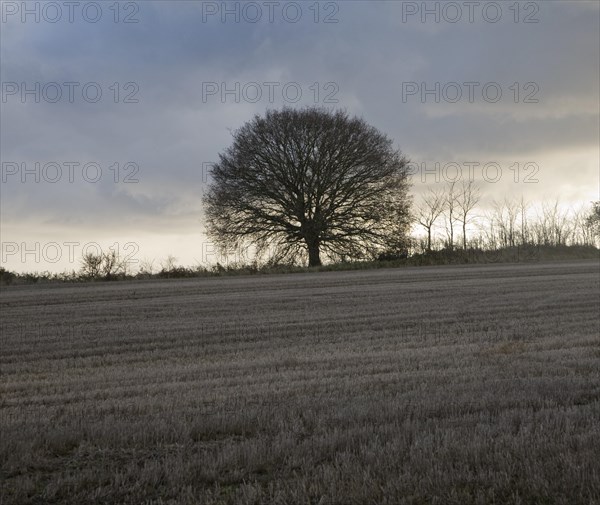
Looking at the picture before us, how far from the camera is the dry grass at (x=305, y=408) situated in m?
4.99

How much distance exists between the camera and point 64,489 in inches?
200

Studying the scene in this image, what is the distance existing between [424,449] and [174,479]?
6.58ft

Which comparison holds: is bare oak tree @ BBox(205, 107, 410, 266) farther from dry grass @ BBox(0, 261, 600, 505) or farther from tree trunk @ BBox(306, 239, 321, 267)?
dry grass @ BBox(0, 261, 600, 505)

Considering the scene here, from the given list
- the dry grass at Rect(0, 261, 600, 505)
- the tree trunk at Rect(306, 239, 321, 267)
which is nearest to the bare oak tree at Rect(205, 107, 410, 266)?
the tree trunk at Rect(306, 239, 321, 267)

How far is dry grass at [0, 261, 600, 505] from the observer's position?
16.4 ft

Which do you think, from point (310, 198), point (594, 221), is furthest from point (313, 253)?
point (594, 221)

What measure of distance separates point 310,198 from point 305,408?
3677 centimetres

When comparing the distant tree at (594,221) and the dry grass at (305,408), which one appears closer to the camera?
the dry grass at (305,408)

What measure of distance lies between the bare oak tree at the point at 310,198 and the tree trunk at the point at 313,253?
0.06 m

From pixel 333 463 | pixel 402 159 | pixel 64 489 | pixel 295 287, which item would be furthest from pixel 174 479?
pixel 402 159

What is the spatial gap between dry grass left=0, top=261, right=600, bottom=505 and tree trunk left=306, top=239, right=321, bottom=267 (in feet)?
81.0

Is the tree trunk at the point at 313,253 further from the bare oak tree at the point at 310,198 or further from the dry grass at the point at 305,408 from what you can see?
the dry grass at the point at 305,408

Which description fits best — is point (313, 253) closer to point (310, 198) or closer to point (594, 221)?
point (310, 198)

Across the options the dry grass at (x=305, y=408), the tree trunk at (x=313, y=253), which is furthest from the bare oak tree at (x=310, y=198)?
the dry grass at (x=305, y=408)
